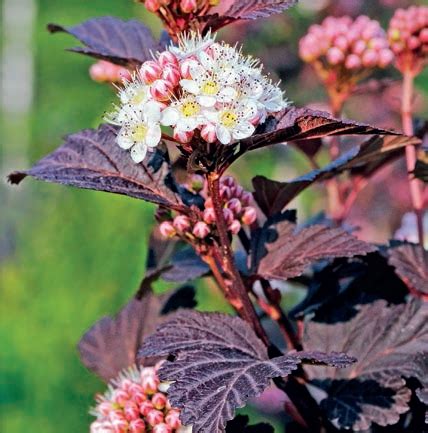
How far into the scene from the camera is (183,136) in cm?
71

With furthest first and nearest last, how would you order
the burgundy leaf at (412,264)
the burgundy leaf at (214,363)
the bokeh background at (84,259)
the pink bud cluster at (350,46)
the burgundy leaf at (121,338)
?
the bokeh background at (84,259) < the pink bud cluster at (350,46) < the burgundy leaf at (121,338) < the burgundy leaf at (412,264) < the burgundy leaf at (214,363)

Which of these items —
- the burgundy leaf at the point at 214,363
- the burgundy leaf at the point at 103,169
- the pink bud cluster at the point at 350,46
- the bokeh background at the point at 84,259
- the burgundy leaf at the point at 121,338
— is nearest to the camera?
the burgundy leaf at the point at 214,363

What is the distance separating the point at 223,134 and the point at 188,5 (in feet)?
0.61

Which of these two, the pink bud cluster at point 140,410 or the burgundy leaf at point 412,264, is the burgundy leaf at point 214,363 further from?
the burgundy leaf at point 412,264

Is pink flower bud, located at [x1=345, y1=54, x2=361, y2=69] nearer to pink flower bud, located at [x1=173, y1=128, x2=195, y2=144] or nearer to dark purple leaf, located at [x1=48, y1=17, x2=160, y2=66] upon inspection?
dark purple leaf, located at [x1=48, y1=17, x2=160, y2=66]

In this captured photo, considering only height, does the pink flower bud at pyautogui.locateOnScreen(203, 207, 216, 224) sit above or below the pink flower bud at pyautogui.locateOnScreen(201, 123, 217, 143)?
below

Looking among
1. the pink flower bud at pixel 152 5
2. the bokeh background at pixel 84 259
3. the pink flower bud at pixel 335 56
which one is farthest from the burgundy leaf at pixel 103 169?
the bokeh background at pixel 84 259

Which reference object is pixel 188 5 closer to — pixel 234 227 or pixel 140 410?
pixel 234 227

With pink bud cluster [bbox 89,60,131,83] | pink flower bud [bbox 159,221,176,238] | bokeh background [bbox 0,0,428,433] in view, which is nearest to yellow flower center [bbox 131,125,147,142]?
pink flower bud [bbox 159,221,176,238]

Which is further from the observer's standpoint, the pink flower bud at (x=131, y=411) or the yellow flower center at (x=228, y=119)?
the pink flower bud at (x=131, y=411)

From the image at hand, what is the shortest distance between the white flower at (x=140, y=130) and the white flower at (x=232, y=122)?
0.05 m

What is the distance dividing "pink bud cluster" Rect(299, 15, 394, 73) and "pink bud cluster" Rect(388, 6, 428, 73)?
3cm

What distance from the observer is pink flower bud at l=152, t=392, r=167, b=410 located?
2.72 feet

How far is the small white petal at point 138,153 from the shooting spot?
29.1 inches
